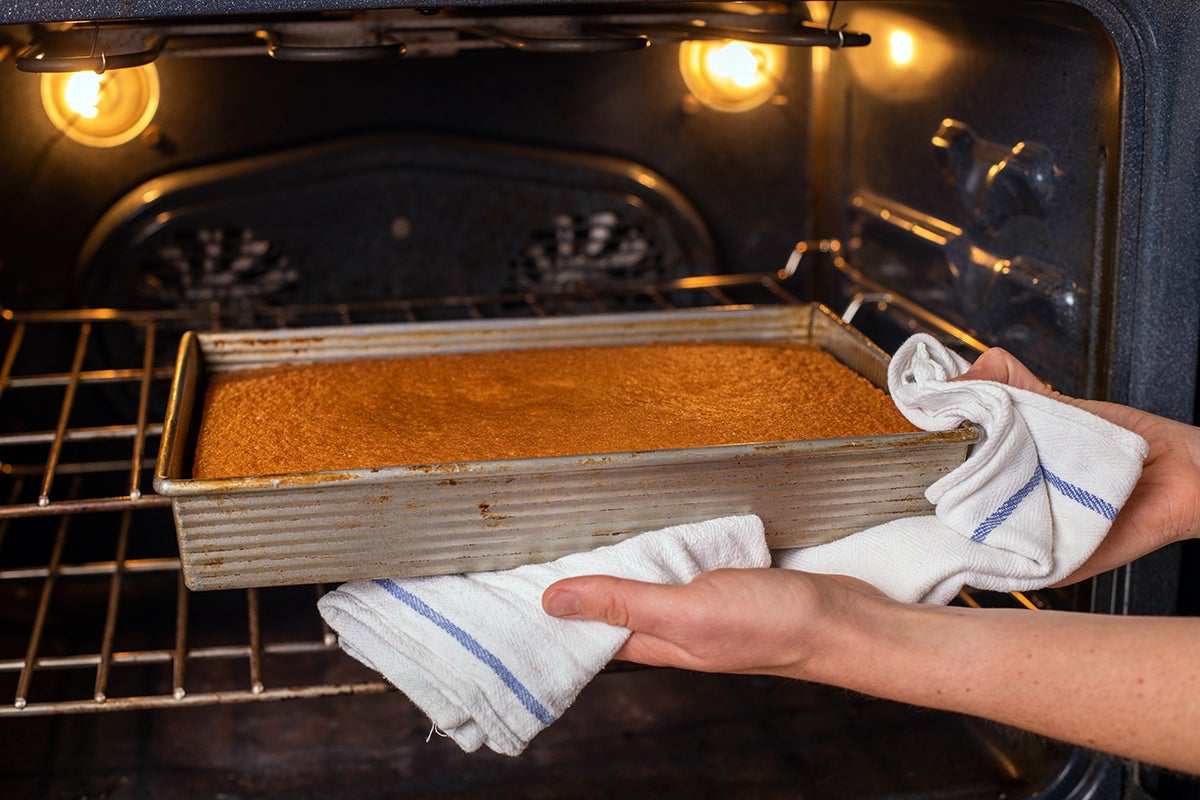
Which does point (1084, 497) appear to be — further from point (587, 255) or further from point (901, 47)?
point (587, 255)

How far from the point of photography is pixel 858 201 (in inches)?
63.4

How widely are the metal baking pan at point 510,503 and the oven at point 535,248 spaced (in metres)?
0.18

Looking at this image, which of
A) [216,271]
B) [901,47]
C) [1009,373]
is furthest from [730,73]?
[216,271]

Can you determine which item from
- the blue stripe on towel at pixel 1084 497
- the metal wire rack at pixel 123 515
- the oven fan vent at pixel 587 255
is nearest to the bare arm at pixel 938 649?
the blue stripe on towel at pixel 1084 497

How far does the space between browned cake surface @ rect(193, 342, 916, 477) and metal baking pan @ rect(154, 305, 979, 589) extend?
6 cm

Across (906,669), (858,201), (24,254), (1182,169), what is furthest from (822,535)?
(24,254)

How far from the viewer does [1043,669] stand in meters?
0.91

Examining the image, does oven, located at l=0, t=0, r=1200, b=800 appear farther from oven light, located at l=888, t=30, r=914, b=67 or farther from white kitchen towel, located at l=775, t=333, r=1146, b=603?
white kitchen towel, located at l=775, t=333, r=1146, b=603

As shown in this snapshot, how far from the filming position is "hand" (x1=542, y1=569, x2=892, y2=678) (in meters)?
0.90

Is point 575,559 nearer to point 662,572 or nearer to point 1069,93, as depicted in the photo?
point 662,572

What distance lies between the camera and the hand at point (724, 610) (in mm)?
904

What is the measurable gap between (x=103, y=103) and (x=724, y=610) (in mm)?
1011

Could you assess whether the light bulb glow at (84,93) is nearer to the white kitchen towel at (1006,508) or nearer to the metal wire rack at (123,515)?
the metal wire rack at (123,515)

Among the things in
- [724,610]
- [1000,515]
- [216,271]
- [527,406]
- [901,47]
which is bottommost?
[724,610]
